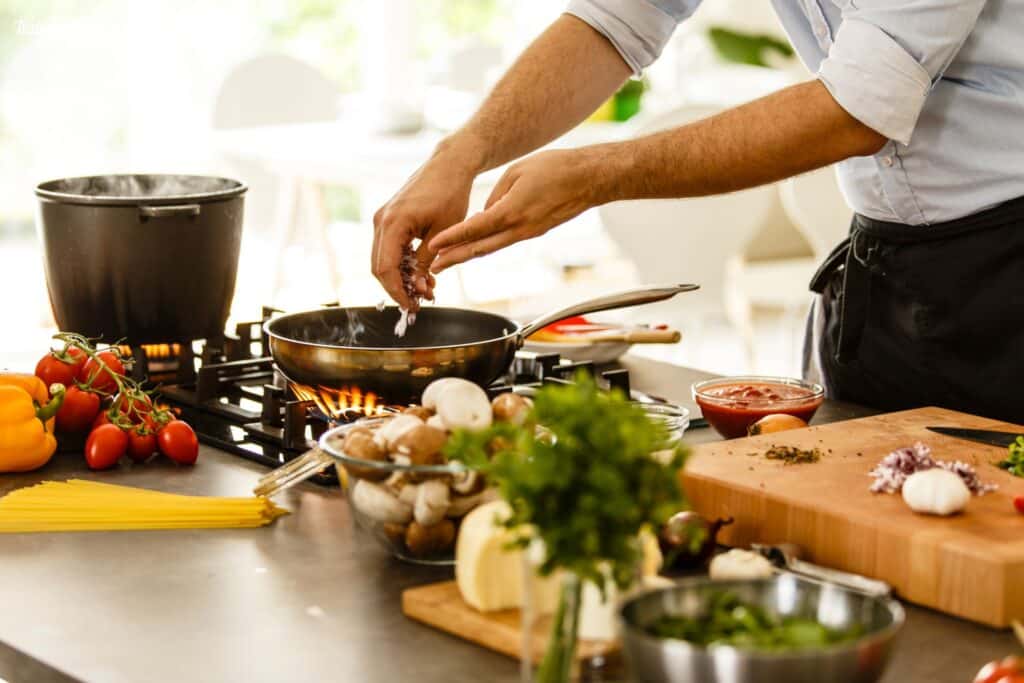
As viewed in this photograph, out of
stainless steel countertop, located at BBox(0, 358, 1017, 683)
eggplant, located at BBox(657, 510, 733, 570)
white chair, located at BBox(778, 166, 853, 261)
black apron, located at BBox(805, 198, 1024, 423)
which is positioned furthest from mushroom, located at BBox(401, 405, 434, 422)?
white chair, located at BBox(778, 166, 853, 261)

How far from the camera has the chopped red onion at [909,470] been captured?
4.38 ft

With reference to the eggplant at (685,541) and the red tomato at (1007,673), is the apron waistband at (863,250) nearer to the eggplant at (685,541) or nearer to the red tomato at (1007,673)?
the eggplant at (685,541)

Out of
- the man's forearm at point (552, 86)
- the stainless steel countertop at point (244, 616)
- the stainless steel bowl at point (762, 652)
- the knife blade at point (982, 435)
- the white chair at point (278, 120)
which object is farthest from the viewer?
the white chair at point (278, 120)

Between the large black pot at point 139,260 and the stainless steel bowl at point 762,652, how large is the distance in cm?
124

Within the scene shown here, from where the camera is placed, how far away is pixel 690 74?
21.1 feet

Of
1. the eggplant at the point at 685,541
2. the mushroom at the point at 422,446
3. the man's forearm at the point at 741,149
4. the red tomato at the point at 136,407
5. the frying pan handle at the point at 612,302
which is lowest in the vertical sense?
the eggplant at the point at 685,541

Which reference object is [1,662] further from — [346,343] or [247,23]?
[247,23]

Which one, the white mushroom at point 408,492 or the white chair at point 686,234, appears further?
the white chair at point 686,234

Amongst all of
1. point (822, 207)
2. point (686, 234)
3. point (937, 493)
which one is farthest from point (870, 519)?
point (822, 207)

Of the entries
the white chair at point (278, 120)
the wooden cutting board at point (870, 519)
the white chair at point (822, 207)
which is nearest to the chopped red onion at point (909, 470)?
the wooden cutting board at point (870, 519)

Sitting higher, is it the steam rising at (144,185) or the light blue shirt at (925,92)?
the light blue shirt at (925,92)

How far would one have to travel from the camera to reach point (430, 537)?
1277 millimetres

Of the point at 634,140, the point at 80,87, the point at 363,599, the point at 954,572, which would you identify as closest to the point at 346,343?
the point at 634,140

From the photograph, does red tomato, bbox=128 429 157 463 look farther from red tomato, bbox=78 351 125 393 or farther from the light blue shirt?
the light blue shirt
